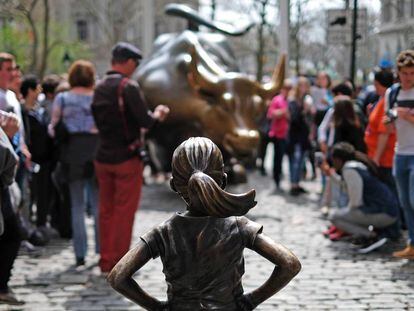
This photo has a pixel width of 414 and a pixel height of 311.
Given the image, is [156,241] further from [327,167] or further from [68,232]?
[327,167]

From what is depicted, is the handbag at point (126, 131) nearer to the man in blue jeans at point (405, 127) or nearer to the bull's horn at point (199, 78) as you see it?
the man in blue jeans at point (405, 127)

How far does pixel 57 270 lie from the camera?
7324mm

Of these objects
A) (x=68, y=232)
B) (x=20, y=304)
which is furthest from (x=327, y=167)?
(x=20, y=304)

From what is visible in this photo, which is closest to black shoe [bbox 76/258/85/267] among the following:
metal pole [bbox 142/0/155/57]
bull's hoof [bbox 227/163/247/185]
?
bull's hoof [bbox 227/163/247/185]

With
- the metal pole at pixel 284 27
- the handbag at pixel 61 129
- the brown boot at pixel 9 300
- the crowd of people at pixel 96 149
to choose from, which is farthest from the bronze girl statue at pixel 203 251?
the metal pole at pixel 284 27

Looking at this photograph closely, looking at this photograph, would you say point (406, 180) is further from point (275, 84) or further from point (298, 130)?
point (298, 130)

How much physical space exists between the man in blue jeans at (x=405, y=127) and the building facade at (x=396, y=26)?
9957 millimetres

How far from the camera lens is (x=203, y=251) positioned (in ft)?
9.56

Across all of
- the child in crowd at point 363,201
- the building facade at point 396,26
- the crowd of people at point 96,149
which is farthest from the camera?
the building facade at point 396,26

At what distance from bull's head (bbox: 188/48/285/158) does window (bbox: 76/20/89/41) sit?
54.8 metres

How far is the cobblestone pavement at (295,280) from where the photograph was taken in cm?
611

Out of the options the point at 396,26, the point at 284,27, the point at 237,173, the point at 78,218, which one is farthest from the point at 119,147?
the point at 396,26

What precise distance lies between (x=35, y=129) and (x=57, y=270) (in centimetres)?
182

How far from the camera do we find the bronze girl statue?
115 inches
